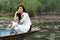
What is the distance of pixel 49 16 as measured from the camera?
1809 centimetres

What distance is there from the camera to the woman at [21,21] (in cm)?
726

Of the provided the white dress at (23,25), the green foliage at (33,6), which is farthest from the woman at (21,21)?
the green foliage at (33,6)

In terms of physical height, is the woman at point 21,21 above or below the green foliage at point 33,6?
above

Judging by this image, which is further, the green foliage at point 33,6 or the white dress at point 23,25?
the green foliage at point 33,6

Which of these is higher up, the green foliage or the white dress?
the white dress

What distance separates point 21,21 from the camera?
24.4ft

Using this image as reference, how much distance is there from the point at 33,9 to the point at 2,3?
2418mm

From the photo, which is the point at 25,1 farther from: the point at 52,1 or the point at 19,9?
the point at 19,9

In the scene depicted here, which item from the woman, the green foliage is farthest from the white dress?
the green foliage

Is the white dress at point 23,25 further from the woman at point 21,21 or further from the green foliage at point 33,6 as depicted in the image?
the green foliage at point 33,6

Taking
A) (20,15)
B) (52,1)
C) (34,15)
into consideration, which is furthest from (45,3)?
(20,15)

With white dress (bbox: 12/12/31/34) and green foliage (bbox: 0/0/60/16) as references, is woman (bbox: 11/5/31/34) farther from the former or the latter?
green foliage (bbox: 0/0/60/16)

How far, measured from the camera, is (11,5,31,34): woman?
7.26m

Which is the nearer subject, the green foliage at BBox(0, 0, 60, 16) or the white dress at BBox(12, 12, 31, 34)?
the white dress at BBox(12, 12, 31, 34)
